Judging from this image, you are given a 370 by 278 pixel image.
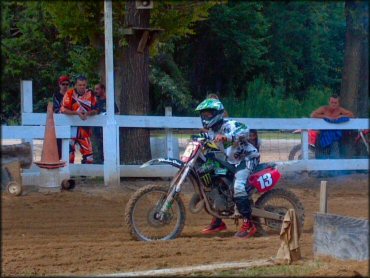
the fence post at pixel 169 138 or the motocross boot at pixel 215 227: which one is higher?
the fence post at pixel 169 138

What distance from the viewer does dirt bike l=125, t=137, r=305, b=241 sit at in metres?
9.19

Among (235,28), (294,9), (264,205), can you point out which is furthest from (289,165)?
(294,9)

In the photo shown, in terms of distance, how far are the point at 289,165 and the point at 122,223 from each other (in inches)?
169

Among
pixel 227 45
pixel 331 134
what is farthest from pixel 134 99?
pixel 331 134

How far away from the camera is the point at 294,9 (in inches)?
284

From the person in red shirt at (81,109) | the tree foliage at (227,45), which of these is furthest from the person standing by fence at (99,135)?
the tree foliage at (227,45)

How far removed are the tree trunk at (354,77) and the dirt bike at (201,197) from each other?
5.45ft

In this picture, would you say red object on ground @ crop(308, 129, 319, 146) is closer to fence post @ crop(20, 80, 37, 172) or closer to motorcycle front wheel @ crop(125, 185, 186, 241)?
fence post @ crop(20, 80, 37, 172)

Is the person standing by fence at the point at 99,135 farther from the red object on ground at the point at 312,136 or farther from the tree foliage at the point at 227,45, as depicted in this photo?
the red object on ground at the point at 312,136

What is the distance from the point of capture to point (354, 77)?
12047 millimetres

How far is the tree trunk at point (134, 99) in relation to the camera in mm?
13336

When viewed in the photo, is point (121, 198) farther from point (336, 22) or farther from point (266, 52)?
point (336, 22)

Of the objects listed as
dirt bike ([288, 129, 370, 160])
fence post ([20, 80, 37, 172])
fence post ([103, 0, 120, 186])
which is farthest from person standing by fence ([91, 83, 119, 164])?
dirt bike ([288, 129, 370, 160])

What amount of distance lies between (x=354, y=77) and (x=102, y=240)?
4.98 meters
